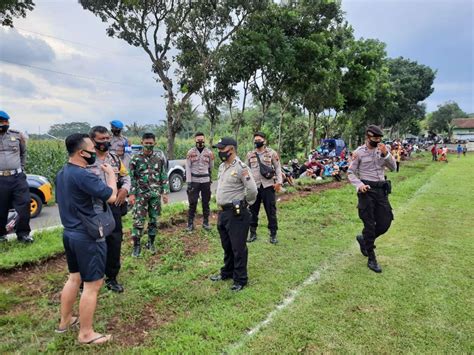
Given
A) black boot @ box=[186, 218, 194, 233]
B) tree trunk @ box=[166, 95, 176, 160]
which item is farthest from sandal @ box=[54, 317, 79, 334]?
tree trunk @ box=[166, 95, 176, 160]

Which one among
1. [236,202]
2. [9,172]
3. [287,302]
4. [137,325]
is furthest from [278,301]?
[9,172]

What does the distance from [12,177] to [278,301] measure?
172 inches

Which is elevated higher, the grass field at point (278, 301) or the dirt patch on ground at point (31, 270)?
the dirt patch on ground at point (31, 270)

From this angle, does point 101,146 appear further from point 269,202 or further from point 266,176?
point 269,202

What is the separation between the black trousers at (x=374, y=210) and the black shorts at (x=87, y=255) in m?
3.42

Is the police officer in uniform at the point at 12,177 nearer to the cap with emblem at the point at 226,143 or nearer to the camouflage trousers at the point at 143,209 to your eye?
the camouflage trousers at the point at 143,209

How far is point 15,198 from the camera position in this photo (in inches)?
216

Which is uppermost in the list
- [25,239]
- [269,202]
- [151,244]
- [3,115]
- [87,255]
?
[3,115]

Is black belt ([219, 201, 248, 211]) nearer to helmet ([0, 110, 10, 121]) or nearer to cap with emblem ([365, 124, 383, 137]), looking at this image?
cap with emblem ([365, 124, 383, 137])

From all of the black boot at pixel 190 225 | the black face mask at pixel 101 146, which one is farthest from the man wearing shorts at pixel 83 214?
the black boot at pixel 190 225

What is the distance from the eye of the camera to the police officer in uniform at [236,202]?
13.7ft

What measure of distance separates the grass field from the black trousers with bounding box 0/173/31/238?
108cm

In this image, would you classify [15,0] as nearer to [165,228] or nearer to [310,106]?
[165,228]

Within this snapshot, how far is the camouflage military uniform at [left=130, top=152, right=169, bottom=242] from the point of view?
5.16 metres
